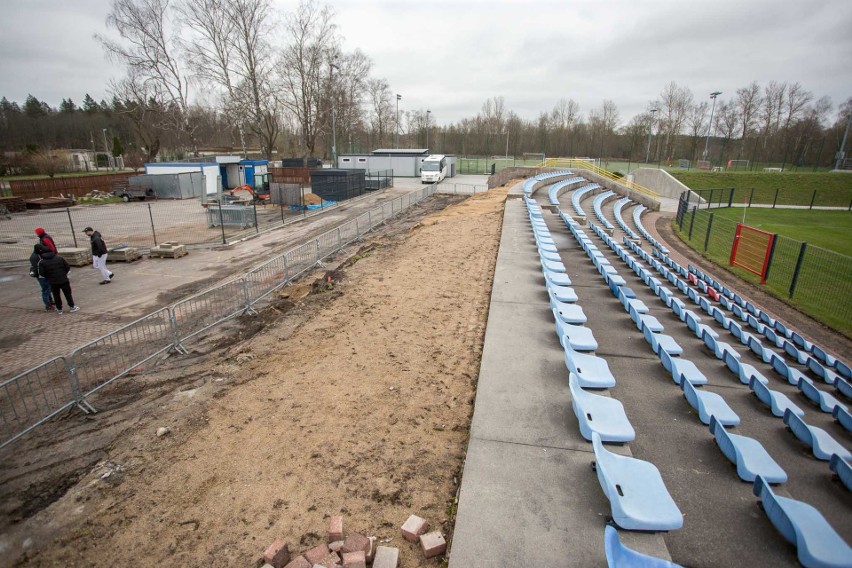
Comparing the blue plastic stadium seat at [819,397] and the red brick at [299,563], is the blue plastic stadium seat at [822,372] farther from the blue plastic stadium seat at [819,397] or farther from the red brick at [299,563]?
the red brick at [299,563]

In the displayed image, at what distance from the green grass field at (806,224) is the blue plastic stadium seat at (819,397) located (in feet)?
60.2

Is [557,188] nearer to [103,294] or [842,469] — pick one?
[103,294]

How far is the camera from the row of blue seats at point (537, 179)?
28814 millimetres

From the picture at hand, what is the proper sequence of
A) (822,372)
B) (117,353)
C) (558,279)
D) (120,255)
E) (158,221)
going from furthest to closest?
(158,221) → (120,255) → (558,279) → (117,353) → (822,372)

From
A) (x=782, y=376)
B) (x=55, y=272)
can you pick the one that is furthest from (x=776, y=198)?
(x=55, y=272)

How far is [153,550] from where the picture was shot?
4164 millimetres

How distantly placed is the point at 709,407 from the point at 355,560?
497 centimetres

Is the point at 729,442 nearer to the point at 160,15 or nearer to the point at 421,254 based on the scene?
the point at 421,254

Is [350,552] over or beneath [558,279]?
beneath

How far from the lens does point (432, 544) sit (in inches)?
151

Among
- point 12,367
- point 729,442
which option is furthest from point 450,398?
point 12,367

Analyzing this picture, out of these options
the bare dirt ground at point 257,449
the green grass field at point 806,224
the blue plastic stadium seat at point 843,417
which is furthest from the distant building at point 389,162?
the blue plastic stadium seat at point 843,417

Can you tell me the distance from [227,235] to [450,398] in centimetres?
1931

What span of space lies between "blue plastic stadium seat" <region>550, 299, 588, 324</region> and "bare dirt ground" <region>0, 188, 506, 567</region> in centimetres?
166
